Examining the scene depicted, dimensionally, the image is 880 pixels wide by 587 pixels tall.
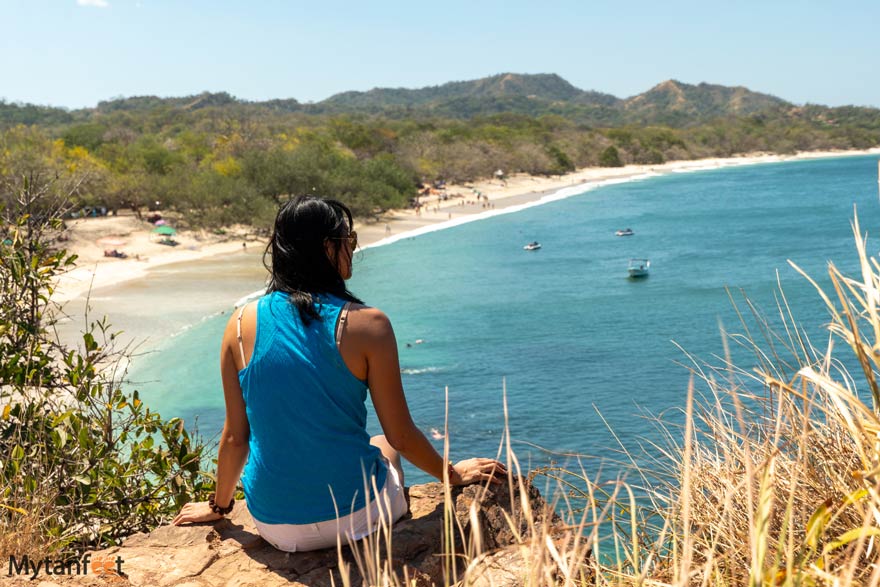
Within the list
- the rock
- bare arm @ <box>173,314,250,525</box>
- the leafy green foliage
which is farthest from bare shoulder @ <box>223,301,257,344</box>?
the leafy green foliage

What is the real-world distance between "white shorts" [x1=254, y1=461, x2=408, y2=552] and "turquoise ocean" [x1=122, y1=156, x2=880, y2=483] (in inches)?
17.8

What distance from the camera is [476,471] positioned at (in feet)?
7.88

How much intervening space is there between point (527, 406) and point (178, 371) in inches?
258

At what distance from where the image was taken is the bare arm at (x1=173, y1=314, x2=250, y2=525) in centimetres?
230

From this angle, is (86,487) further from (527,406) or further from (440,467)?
(527,406)

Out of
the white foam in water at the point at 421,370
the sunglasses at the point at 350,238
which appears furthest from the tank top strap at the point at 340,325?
the white foam in water at the point at 421,370

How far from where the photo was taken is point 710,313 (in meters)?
22.0

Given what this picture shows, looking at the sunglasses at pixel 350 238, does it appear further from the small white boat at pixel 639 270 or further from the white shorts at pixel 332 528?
the small white boat at pixel 639 270

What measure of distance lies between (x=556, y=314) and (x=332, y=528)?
20772 millimetres

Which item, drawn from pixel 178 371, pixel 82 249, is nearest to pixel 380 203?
pixel 82 249

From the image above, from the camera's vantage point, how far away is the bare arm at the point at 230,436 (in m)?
2.30

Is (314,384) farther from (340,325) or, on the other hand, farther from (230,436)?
(230,436)

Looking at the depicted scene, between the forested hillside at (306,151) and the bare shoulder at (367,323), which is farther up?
the forested hillside at (306,151)

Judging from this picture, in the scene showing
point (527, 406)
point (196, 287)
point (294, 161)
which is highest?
point (294, 161)
